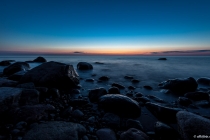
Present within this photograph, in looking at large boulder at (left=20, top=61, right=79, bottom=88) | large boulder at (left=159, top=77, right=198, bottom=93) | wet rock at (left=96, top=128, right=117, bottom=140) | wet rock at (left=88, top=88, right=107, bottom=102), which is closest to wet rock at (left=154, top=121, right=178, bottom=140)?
wet rock at (left=96, top=128, right=117, bottom=140)

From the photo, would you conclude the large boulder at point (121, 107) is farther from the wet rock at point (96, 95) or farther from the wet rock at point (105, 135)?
the wet rock at point (105, 135)

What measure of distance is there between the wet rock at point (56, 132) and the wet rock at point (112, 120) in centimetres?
71

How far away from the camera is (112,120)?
270cm

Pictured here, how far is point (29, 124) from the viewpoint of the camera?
2.29m

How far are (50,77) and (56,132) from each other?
3498 millimetres

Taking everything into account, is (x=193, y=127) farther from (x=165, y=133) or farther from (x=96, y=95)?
(x=96, y=95)

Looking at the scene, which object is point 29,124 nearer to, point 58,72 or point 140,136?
point 140,136

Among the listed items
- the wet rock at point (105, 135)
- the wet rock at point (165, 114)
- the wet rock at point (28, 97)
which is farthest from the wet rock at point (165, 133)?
the wet rock at point (28, 97)

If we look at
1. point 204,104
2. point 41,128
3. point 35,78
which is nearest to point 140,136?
point 41,128

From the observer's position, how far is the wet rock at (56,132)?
1.85 m

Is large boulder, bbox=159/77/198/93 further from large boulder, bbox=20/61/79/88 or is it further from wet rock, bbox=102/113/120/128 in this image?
large boulder, bbox=20/61/79/88

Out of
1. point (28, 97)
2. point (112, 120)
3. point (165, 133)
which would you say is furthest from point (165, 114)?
point (28, 97)

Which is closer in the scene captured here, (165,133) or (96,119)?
(165,133)

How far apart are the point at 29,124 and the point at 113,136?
1873mm
